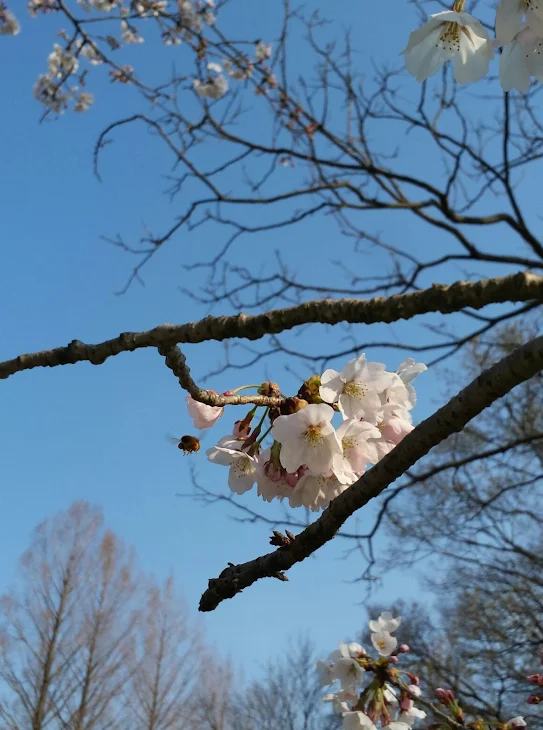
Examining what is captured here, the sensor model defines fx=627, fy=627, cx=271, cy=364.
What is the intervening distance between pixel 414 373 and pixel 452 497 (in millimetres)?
6784

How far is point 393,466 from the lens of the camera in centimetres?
67

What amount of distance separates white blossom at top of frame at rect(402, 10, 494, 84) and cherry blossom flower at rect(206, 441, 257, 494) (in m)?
0.66

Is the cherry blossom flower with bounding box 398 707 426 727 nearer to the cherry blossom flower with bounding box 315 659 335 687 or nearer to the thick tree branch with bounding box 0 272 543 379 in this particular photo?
the cherry blossom flower with bounding box 315 659 335 687

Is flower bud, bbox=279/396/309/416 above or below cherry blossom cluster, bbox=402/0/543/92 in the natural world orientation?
below

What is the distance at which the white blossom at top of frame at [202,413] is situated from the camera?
1049mm

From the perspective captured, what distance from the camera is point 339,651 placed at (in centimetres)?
263

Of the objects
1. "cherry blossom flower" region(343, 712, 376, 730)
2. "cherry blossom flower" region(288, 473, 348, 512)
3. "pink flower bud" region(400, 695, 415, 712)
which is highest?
"cherry blossom flower" region(288, 473, 348, 512)

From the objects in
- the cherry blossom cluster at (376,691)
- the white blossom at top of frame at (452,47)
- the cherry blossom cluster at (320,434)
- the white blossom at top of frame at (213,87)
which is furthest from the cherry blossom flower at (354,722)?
the white blossom at top of frame at (213,87)

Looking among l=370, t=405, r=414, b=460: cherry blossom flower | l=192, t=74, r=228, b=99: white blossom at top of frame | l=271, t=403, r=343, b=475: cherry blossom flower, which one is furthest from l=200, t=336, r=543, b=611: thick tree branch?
l=192, t=74, r=228, b=99: white blossom at top of frame

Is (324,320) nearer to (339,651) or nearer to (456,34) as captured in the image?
(456,34)

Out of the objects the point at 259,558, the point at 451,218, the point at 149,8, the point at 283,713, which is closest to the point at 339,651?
the point at 259,558

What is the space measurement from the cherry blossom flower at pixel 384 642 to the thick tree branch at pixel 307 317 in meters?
2.20

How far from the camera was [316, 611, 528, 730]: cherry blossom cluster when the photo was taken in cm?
230

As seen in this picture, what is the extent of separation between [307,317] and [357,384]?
0.35 meters
